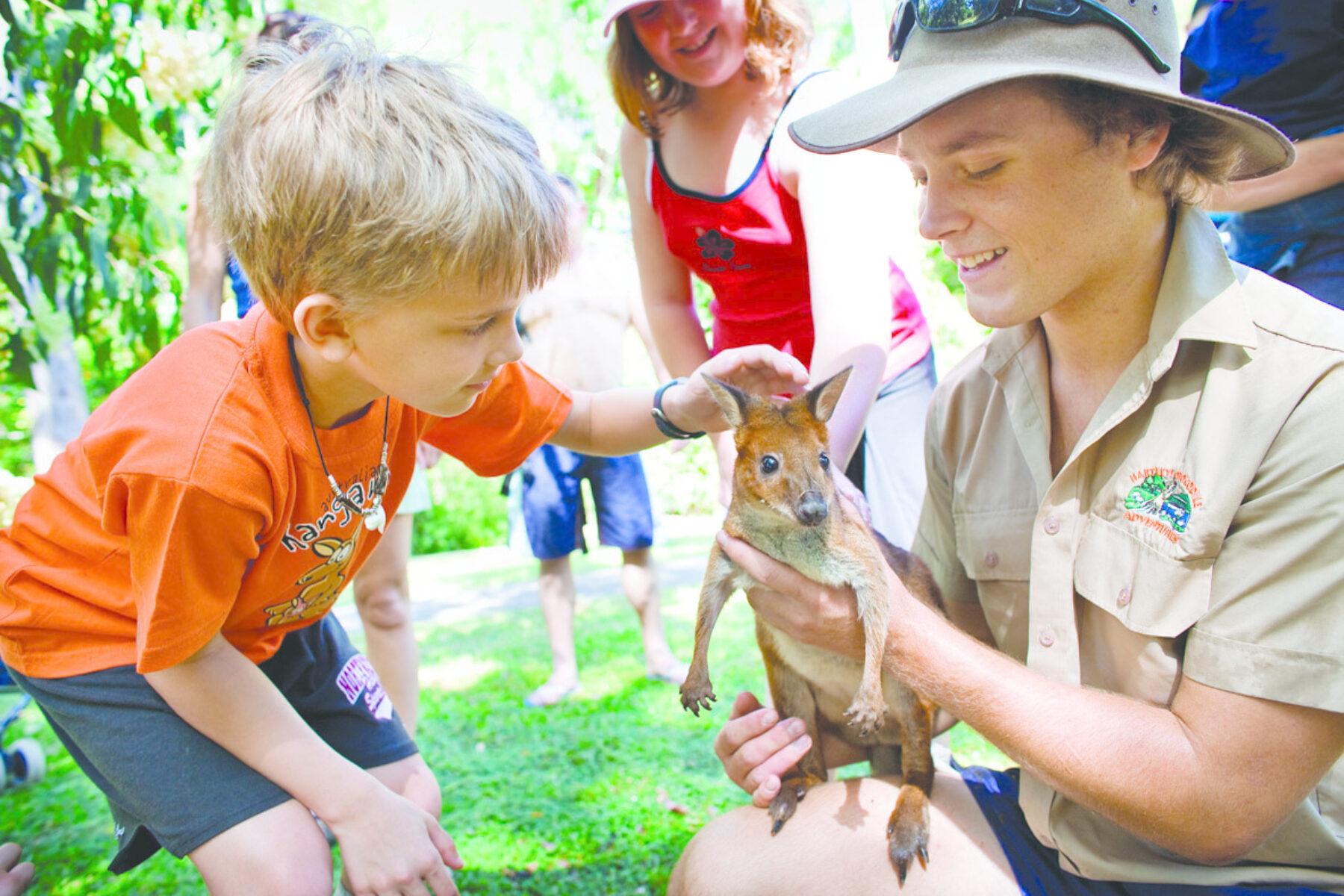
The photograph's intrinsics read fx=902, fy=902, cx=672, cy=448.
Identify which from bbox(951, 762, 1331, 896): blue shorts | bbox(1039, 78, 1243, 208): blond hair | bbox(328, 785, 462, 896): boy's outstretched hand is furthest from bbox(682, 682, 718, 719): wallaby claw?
bbox(1039, 78, 1243, 208): blond hair

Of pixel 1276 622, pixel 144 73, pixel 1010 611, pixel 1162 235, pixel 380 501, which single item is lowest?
pixel 1010 611

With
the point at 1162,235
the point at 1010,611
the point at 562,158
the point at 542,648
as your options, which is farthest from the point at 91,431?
the point at 562,158

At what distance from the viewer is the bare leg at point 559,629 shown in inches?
192

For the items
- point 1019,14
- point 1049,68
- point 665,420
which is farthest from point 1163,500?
point 665,420

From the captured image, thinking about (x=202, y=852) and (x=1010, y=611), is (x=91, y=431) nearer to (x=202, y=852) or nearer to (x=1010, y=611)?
(x=202, y=852)

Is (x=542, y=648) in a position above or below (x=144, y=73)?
below

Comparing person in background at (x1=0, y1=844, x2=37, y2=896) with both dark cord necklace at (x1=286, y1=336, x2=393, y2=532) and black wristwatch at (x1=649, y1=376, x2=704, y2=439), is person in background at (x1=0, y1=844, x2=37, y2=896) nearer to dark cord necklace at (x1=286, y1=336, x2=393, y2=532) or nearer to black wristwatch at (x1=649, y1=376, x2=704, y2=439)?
dark cord necklace at (x1=286, y1=336, x2=393, y2=532)

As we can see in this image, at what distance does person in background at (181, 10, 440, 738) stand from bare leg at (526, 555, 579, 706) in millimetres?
1257

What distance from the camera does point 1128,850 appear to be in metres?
1.66

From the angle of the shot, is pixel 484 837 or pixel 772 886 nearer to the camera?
pixel 772 886

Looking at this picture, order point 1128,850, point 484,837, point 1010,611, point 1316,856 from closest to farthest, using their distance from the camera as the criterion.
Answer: point 1316,856 < point 1128,850 < point 1010,611 < point 484,837

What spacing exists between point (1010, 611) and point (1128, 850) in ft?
1.72

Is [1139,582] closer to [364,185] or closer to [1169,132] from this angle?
[1169,132]

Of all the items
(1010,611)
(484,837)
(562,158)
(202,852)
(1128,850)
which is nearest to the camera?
(1128,850)
